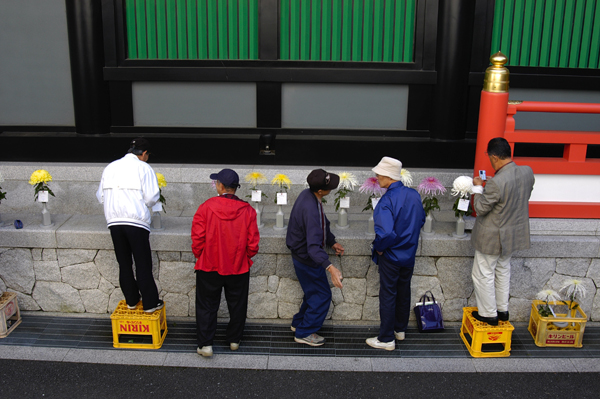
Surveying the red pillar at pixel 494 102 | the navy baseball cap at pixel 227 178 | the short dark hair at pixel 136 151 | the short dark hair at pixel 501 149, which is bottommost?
the navy baseball cap at pixel 227 178

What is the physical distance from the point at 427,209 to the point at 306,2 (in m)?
3.12

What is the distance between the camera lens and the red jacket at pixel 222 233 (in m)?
5.05

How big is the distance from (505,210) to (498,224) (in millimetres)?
156

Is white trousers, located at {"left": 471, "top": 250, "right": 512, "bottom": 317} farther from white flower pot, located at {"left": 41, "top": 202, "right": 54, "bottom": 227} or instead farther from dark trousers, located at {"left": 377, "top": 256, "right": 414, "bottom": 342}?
white flower pot, located at {"left": 41, "top": 202, "right": 54, "bottom": 227}

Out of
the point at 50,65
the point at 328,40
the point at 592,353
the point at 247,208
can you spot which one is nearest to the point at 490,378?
the point at 592,353

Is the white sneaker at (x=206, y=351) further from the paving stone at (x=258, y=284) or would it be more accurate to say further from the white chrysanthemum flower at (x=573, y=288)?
the white chrysanthemum flower at (x=573, y=288)

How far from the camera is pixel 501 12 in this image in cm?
707

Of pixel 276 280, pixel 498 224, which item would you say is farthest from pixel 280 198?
pixel 498 224

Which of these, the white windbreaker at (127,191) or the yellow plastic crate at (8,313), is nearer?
the white windbreaker at (127,191)

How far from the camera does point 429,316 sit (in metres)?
5.93

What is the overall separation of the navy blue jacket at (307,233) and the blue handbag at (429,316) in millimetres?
1413

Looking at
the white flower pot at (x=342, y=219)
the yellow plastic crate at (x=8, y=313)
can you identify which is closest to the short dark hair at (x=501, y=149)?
the white flower pot at (x=342, y=219)

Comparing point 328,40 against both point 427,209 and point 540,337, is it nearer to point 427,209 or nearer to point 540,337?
point 427,209

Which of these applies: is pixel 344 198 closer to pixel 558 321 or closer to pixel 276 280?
pixel 276 280
